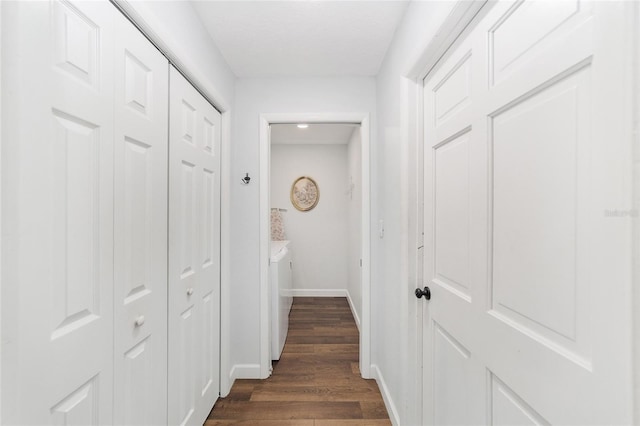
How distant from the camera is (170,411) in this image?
1391mm

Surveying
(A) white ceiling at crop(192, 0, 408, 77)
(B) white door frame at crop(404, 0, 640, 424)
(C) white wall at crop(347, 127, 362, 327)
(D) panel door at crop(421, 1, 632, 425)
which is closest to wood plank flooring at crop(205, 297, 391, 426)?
(C) white wall at crop(347, 127, 362, 327)

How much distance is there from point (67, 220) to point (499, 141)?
1.25 m

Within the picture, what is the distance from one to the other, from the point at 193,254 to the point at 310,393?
1.29m

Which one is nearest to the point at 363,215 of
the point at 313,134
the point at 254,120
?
the point at 254,120

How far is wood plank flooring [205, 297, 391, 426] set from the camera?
1846 mm

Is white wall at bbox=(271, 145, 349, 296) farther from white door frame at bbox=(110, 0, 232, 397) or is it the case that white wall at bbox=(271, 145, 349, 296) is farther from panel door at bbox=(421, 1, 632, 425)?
panel door at bbox=(421, 1, 632, 425)

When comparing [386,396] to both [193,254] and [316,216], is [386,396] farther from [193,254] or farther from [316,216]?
[316,216]

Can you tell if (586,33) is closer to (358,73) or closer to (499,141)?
(499,141)

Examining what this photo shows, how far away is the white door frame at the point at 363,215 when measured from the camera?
7.34 ft

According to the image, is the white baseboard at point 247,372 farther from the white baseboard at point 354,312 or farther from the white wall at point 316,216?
the white wall at point 316,216

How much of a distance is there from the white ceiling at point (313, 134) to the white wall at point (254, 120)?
145 centimetres

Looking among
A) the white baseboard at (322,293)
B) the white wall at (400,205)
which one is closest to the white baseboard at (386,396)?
the white wall at (400,205)

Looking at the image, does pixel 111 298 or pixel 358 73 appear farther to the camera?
pixel 358 73

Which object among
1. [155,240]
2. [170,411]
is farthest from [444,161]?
[170,411]
